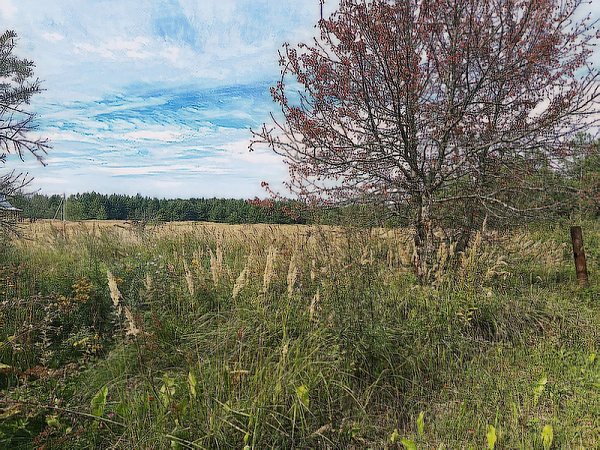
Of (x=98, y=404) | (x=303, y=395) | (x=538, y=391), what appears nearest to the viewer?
(x=98, y=404)

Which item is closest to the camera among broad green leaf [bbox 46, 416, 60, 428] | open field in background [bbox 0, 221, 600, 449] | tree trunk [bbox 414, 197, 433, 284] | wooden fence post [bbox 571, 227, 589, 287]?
broad green leaf [bbox 46, 416, 60, 428]

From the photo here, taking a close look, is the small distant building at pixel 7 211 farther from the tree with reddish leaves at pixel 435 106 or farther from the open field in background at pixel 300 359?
the tree with reddish leaves at pixel 435 106

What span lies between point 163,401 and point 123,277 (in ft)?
10.9

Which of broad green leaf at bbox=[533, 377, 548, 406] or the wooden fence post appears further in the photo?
the wooden fence post

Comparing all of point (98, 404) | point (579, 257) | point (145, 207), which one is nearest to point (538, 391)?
point (98, 404)

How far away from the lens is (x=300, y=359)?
3096 mm

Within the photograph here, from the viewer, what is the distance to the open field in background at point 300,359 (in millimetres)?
2641

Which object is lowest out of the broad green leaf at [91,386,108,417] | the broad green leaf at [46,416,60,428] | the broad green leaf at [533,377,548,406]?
the broad green leaf at [533,377,548,406]

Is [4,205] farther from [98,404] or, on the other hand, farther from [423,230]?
[423,230]

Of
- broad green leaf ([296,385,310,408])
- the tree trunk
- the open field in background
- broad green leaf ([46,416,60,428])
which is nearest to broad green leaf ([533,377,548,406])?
the open field in background

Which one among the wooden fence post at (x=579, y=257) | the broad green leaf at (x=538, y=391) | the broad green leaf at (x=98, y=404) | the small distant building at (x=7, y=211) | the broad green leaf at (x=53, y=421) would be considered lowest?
the broad green leaf at (x=538, y=391)

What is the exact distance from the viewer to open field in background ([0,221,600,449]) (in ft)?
8.66

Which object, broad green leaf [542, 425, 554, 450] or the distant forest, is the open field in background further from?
the distant forest

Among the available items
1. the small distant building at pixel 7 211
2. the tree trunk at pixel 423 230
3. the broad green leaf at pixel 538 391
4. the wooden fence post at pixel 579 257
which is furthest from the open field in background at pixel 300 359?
the small distant building at pixel 7 211
